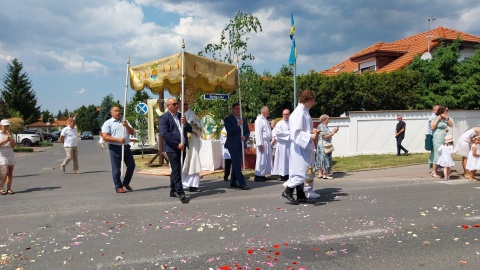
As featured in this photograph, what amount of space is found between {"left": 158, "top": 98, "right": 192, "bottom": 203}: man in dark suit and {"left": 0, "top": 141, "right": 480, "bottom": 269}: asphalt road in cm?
30

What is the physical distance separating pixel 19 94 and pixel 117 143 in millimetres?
57328

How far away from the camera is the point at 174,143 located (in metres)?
7.85

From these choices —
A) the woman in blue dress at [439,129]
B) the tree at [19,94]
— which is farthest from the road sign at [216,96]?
the tree at [19,94]

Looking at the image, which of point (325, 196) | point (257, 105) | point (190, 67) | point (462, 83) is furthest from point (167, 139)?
point (462, 83)

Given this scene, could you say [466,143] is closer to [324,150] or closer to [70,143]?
[324,150]

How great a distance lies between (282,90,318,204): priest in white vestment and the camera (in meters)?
7.18

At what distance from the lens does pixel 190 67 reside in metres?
9.27

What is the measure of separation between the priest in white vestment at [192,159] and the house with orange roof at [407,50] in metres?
18.8

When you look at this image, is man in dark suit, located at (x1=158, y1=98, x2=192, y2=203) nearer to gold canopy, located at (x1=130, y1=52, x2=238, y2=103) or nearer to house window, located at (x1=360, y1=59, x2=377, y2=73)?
gold canopy, located at (x1=130, y1=52, x2=238, y2=103)

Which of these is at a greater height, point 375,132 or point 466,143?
point 375,132

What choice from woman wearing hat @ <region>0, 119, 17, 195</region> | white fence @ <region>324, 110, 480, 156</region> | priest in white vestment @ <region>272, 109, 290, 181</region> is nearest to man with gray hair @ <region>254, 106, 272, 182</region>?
priest in white vestment @ <region>272, 109, 290, 181</region>

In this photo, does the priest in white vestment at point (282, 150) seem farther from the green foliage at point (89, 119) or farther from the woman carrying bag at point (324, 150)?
the green foliage at point (89, 119)

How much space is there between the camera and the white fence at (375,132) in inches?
680

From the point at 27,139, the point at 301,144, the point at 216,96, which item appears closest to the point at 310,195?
the point at 301,144
